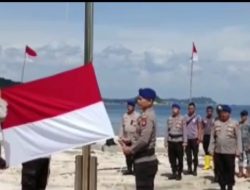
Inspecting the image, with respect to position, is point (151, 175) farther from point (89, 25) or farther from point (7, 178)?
point (7, 178)

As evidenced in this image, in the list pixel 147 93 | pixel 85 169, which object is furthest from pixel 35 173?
pixel 147 93

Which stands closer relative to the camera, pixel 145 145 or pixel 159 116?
pixel 145 145

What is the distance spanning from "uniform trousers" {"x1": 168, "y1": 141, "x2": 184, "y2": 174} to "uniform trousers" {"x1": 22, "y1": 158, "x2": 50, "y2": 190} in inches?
272

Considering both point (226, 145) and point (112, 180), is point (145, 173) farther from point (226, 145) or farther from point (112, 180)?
point (112, 180)

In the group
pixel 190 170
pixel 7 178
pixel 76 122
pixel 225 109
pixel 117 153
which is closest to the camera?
pixel 76 122

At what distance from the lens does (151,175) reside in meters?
9.32

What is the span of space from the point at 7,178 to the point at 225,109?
216 inches

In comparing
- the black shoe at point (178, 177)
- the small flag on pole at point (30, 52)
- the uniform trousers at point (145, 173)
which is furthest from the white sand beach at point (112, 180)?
the uniform trousers at point (145, 173)

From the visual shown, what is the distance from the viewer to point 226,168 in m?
13.3

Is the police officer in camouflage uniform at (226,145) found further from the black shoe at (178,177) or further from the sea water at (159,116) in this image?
the black shoe at (178,177)

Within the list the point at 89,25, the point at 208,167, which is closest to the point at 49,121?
the point at 89,25

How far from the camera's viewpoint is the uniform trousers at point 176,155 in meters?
16.2

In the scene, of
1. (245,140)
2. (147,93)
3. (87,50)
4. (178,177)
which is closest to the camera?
(87,50)

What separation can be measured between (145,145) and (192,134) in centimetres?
777
